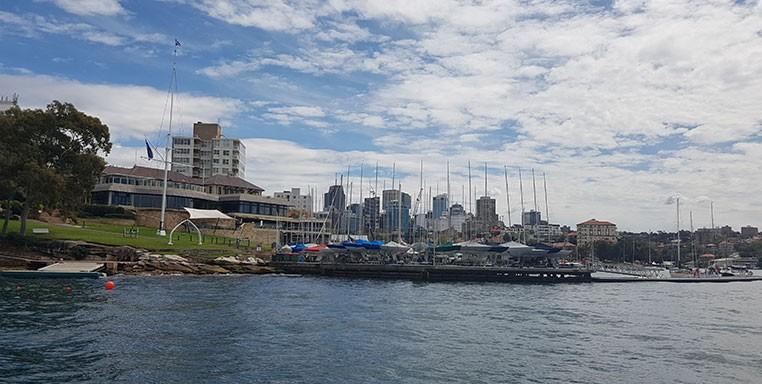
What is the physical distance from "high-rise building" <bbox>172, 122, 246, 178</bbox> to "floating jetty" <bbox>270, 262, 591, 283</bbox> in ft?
269

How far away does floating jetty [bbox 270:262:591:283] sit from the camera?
77.6 m

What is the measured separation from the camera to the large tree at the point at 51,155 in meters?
64.9

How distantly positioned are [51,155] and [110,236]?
44.7 ft

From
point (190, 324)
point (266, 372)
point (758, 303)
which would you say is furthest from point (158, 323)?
point (758, 303)

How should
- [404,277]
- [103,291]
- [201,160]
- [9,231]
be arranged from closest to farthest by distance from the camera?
[103,291]
[9,231]
[404,277]
[201,160]

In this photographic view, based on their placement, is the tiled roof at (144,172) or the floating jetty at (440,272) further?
the tiled roof at (144,172)

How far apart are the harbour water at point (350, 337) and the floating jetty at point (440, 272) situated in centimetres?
2268

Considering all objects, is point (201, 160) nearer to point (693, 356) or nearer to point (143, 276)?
point (143, 276)

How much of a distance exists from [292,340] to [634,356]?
16153mm

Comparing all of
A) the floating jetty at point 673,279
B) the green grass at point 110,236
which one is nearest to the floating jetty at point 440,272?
the floating jetty at point 673,279

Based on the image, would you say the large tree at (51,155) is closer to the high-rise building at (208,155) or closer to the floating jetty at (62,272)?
the floating jetty at (62,272)

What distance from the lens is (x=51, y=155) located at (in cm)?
7131

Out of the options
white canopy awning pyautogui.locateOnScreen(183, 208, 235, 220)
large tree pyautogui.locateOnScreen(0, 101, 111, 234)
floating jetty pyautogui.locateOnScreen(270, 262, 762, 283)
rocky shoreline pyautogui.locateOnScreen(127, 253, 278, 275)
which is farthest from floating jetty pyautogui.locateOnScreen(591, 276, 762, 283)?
large tree pyautogui.locateOnScreen(0, 101, 111, 234)

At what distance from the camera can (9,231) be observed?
2874 inches
